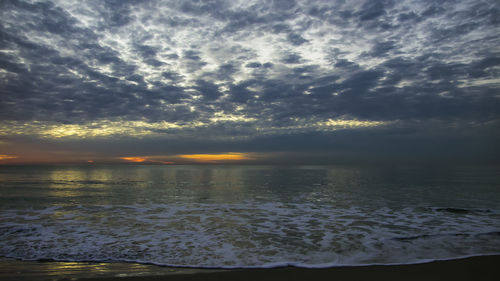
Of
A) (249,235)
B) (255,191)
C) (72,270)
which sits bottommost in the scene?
(255,191)

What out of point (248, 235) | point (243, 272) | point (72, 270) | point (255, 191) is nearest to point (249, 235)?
point (248, 235)

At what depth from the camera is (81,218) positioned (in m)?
15.1

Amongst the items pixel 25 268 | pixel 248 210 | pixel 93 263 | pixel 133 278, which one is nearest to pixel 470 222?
pixel 248 210

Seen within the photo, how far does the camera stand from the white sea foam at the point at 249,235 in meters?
8.41

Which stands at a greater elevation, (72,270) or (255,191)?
(72,270)

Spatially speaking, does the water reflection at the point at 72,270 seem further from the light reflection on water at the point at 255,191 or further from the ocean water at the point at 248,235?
the light reflection on water at the point at 255,191

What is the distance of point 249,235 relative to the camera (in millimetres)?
11289

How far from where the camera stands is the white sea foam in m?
8.41

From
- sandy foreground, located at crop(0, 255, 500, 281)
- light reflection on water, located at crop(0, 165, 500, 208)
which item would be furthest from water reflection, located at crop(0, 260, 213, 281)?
light reflection on water, located at crop(0, 165, 500, 208)

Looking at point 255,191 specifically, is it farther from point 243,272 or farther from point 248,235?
Result: point 243,272

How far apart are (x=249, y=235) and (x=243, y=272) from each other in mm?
4275

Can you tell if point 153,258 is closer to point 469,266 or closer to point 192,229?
point 192,229

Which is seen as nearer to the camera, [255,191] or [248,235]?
[248,235]

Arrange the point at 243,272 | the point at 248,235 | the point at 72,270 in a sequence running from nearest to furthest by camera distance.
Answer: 1. the point at 243,272
2. the point at 72,270
3. the point at 248,235
